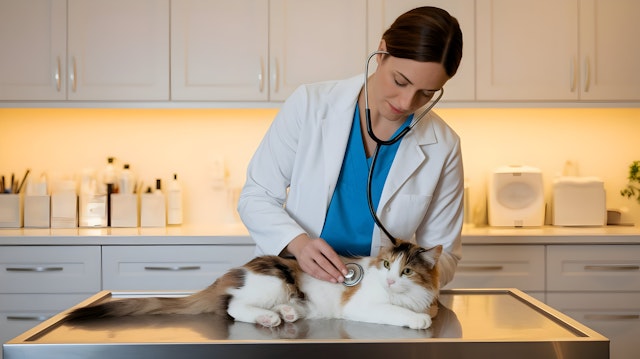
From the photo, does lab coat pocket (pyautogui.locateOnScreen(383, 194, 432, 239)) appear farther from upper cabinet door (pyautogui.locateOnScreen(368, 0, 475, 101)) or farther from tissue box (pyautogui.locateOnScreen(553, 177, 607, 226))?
tissue box (pyautogui.locateOnScreen(553, 177, 607, 226))

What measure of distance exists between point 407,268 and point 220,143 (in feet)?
6.86

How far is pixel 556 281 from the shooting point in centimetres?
266

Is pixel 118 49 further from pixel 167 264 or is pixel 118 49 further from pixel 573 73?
pixel 573 73

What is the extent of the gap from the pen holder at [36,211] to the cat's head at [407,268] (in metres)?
2.11

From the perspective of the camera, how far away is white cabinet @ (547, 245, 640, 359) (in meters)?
2.66

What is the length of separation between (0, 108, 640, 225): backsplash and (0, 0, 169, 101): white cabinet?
0.94 ft

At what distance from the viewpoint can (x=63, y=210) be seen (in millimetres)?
2920

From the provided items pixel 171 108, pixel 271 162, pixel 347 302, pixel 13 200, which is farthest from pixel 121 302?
pixel 13 200

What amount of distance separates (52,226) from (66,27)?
0.85 meters

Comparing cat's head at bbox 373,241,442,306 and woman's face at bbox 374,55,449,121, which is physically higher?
woman's face at bbox 374,55,449,121

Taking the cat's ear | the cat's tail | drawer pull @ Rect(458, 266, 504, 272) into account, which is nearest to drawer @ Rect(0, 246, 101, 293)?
drawer pull @ Rect(458, 266, 504, 272)

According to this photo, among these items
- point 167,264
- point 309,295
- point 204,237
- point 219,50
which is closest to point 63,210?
point 167,264

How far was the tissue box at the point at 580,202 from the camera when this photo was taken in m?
2.96

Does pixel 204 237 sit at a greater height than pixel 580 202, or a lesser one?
lesser
